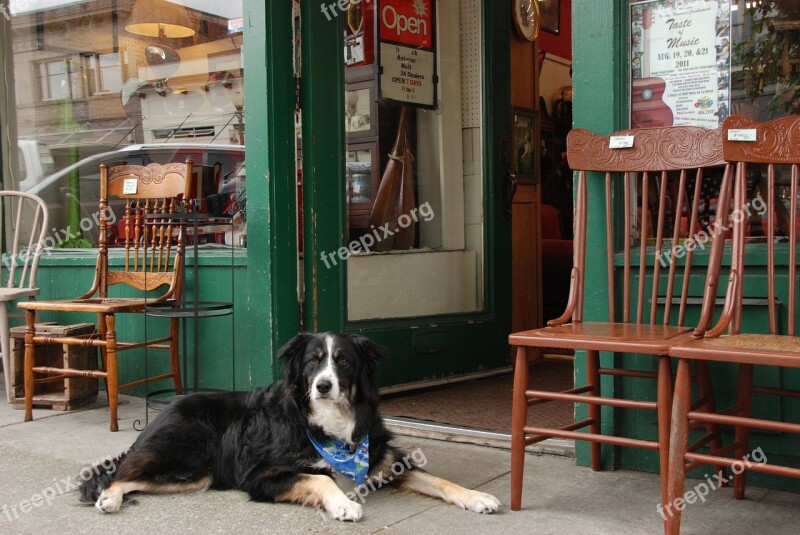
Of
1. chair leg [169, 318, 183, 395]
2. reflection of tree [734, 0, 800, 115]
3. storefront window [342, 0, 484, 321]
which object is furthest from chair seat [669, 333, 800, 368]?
chair leg [169, 318, 183, 395]

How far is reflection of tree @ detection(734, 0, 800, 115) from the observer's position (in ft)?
9.95

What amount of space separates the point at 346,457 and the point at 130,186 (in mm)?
2174

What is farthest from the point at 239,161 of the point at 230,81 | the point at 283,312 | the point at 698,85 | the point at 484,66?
the point at 698,85

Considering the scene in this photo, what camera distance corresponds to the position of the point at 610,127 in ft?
10.6

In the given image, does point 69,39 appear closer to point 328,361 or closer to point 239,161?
point 239,161

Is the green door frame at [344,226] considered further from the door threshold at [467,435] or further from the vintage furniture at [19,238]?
the vintage furniture at [19,238]

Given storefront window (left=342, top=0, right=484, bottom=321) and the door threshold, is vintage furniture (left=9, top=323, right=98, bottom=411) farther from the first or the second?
the door threshold

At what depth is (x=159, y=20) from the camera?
5066 mm

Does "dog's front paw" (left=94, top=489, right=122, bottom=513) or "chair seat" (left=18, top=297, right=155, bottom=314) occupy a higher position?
→ "chair seat" (left=18, top=297, right=155, bottom=314)

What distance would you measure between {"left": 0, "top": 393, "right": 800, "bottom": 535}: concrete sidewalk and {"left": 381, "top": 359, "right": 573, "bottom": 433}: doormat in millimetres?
564

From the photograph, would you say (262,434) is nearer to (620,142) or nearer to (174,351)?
(174,351)

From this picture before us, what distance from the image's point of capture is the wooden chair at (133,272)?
4098mm

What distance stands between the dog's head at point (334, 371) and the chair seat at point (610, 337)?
0.56 metres

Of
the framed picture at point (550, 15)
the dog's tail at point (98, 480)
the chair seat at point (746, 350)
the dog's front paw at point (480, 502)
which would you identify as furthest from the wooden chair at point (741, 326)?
the framed picture at point (550, 15)
